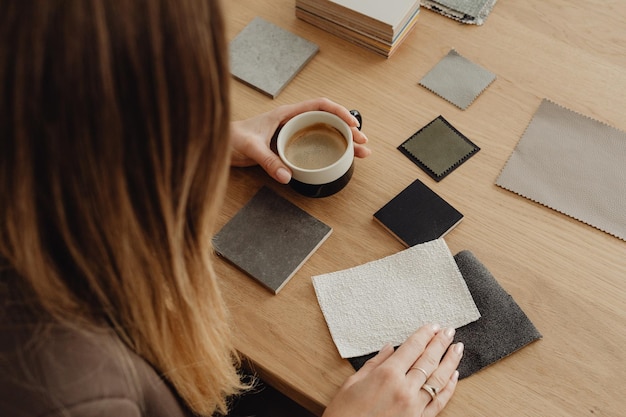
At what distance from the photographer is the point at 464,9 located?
103cm

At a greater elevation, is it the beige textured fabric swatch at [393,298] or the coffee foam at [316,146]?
the coffee foam at [316,146]

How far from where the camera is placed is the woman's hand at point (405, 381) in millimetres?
680

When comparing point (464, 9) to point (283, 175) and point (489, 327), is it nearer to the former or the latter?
point (283, 175)

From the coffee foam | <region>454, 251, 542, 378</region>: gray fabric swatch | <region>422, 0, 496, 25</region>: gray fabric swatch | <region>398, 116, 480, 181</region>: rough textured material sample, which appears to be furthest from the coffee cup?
<region>422, 0, 496, 25</region>: gray fabric swatch

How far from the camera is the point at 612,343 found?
717mm

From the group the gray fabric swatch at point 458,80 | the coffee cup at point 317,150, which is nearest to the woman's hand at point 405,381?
the coffee cup at point 317,150

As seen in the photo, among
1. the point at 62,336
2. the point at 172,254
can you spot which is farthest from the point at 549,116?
the point at 62,336

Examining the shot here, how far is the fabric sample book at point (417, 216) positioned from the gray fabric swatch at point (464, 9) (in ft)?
1.25

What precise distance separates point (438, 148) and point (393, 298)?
10.3 inches

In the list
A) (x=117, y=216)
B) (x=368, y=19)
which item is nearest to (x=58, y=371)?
(x=117, y=216)

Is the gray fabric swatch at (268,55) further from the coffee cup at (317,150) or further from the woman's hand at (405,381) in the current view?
the woman's hand at (405,381)

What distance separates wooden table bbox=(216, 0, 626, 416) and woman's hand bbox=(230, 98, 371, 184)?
36 millimetres

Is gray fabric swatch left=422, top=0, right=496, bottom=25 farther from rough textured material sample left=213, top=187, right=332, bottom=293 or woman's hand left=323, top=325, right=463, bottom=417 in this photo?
woman's hand left=323, top=325, right=463, bottom=417

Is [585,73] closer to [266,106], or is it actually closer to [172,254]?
[266,106]
